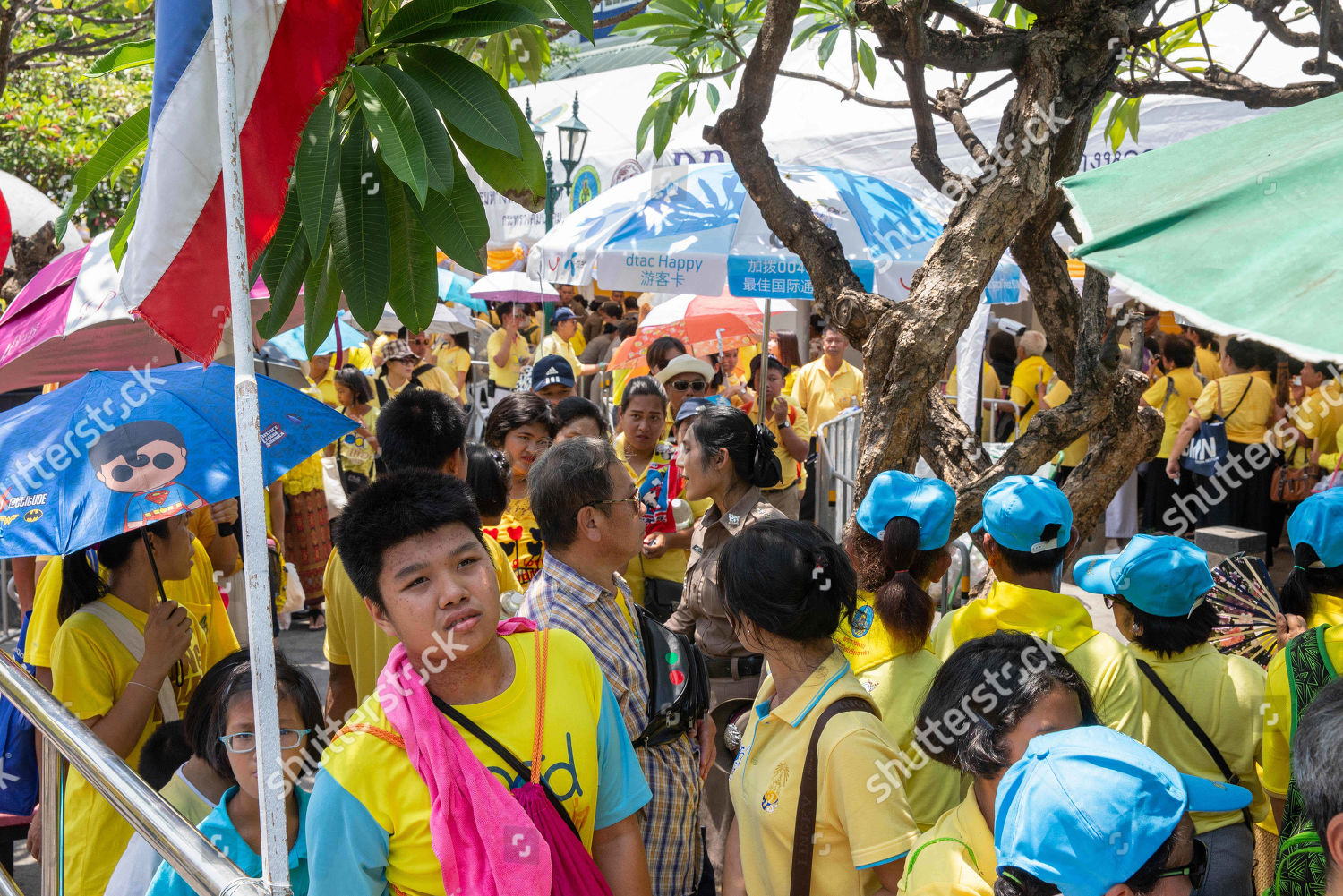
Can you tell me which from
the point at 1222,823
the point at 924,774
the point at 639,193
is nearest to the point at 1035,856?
the point at 924,774

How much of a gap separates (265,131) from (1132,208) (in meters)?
1.62

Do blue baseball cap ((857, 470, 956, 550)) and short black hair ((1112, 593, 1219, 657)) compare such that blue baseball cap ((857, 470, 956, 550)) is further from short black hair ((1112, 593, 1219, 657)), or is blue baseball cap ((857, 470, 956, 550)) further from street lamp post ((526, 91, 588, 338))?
street lamp post ((526, 91, 588, 338))

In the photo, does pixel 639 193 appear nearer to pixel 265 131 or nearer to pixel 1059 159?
pixel 1059 159

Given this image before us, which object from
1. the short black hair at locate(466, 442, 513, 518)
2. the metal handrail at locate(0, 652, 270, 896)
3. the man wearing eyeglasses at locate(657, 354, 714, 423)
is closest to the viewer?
the metal handrail at locate(0, 652, 270, 896)

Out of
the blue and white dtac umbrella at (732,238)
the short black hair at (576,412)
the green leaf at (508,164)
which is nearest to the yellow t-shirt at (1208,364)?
the blue and white dtac umbrella at (732,238)

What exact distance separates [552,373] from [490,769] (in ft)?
15.1

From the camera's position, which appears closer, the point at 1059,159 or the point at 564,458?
the point at 564,458

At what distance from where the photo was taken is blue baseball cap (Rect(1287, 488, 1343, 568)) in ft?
10.1

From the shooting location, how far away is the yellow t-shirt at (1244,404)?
8.41 m

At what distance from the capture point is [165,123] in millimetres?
2086

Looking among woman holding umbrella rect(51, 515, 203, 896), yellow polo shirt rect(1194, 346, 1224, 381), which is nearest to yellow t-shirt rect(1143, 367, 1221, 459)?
yellow polo shirt rect(1194, 346, 1224, 381)

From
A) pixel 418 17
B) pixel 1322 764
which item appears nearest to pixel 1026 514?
pixel 1322 764

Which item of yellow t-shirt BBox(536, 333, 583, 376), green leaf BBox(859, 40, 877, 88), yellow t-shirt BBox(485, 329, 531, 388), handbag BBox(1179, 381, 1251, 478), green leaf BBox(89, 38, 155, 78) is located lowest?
yellow t-shirt BBox(485, 329, 531, 388)

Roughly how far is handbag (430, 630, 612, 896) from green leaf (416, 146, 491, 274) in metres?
1.03
